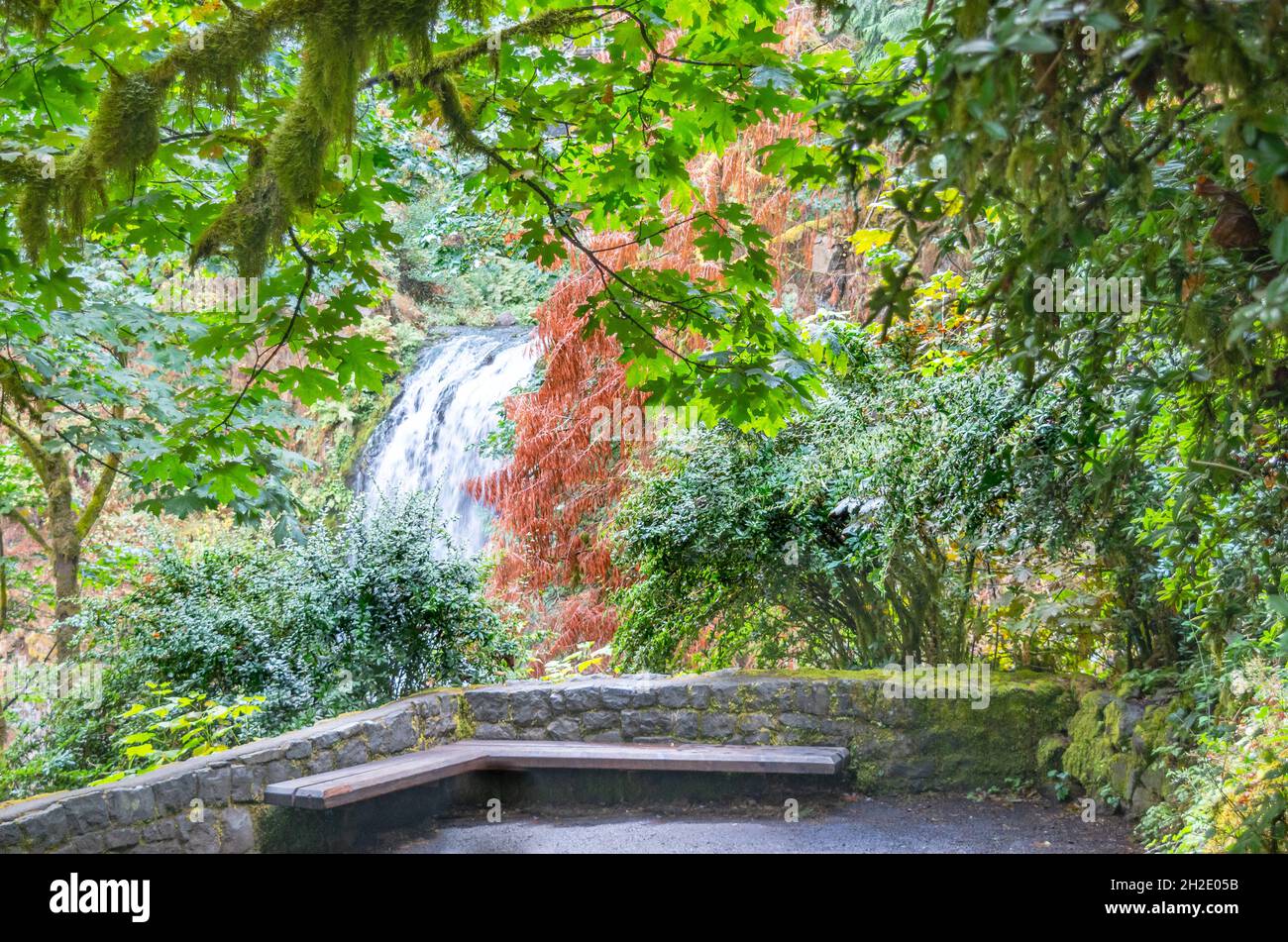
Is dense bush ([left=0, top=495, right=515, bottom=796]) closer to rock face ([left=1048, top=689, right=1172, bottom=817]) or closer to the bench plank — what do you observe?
the bench plank

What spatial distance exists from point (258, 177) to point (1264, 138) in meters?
2.83

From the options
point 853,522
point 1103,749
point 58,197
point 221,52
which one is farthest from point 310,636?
point 1103,749

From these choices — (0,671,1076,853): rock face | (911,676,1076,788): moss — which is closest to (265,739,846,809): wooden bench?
(0,671,1076,853): rock face

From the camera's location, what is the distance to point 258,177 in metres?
3.32

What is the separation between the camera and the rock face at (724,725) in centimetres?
528

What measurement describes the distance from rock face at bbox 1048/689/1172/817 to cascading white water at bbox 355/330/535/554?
25.9ft

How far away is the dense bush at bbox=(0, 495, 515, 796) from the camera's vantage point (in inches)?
262

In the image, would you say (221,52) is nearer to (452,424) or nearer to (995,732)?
(995,732)

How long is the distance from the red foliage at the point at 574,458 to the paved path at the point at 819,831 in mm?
3633

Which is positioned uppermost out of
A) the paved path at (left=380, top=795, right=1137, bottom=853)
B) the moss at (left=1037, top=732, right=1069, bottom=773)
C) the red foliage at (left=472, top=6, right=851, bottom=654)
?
the red foliage at (left=472, top=6, right=851, bottom=654)

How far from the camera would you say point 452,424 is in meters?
14.0

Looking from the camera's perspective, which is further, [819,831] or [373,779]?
[819,831]

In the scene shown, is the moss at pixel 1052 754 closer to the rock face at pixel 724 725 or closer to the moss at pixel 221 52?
the rock face at pixel 724 725

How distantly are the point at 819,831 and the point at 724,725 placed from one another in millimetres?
993
